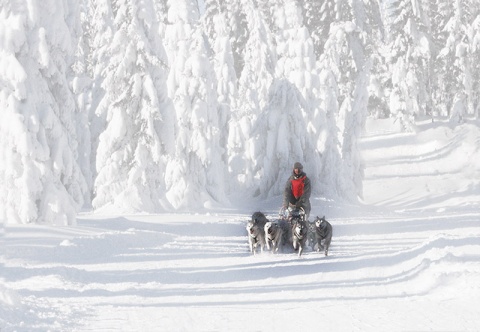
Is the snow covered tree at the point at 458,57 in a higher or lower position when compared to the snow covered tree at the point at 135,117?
higher

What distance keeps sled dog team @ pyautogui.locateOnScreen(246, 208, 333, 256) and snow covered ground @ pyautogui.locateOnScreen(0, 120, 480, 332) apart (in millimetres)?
407

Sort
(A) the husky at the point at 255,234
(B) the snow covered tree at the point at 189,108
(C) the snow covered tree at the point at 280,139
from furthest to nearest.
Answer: (C) the snow covered tree at the point at 280,139 < (B) the snow covered tree at the point at 189,108 < (A) the husky at the point at 255,234

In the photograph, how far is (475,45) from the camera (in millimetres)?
55250

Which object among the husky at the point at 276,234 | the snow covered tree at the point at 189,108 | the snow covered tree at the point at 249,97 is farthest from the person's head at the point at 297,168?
the snow covered tree at the point at 249,97

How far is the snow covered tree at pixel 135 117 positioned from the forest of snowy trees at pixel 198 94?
6 centimetres

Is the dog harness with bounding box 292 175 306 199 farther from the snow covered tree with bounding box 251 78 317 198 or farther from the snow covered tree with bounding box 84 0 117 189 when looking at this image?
the snow covered tree with bounding box 251 78 317 198

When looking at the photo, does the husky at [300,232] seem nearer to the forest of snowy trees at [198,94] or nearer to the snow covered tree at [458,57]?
the forest of snowy trees at [198,94]

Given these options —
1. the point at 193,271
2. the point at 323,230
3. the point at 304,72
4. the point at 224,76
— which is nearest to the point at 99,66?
the point at 224,76

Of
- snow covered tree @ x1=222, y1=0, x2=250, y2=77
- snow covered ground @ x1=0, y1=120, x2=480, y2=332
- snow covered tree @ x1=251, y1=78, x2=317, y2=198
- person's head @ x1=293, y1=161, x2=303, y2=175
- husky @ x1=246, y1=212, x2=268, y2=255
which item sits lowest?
snow covered ground @ x1=0, y1=120, x2=480, y2=332

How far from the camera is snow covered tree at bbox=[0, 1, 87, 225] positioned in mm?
20281

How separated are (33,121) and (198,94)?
14973mm

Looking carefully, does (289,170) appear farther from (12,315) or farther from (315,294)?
(12,315)

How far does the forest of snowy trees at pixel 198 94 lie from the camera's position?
68.5ft

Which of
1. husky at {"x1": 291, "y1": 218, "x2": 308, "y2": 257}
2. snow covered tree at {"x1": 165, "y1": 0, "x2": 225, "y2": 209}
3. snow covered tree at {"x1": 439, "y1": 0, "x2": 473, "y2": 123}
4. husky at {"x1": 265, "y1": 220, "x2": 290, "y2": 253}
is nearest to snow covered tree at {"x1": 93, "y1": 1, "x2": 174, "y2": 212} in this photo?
snow covered tree at {"x1": 165, "y1": 0, "x2": 225, "y2": 209}
